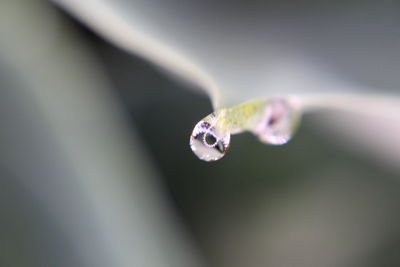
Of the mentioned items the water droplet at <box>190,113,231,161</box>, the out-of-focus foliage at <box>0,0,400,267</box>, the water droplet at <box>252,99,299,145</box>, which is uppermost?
the out-of-focus foliage at <box>0,0,400,267</box>

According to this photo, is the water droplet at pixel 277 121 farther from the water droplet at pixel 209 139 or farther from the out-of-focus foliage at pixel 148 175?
the out-of-focus foliage at pixel 148 175

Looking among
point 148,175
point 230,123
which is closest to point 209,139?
point 230,123

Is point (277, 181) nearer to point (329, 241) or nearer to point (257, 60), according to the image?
point (329, 241)

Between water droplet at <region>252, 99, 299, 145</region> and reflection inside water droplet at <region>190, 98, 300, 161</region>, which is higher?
water droplet at <region>252, 99, 299, 145</region>

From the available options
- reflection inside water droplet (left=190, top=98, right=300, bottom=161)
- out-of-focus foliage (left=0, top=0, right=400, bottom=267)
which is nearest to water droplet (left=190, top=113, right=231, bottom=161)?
reflection inside water droplet (left=190, top=98, right=300, bottom=161)

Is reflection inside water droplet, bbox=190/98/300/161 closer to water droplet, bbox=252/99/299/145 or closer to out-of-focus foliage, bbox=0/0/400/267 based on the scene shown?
water droplet, bbox=252/99/299/145

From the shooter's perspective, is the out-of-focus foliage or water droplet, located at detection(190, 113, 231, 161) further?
the out-of-focus foliage

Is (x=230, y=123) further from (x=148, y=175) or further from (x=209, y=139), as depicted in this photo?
(x=148, y=175)
